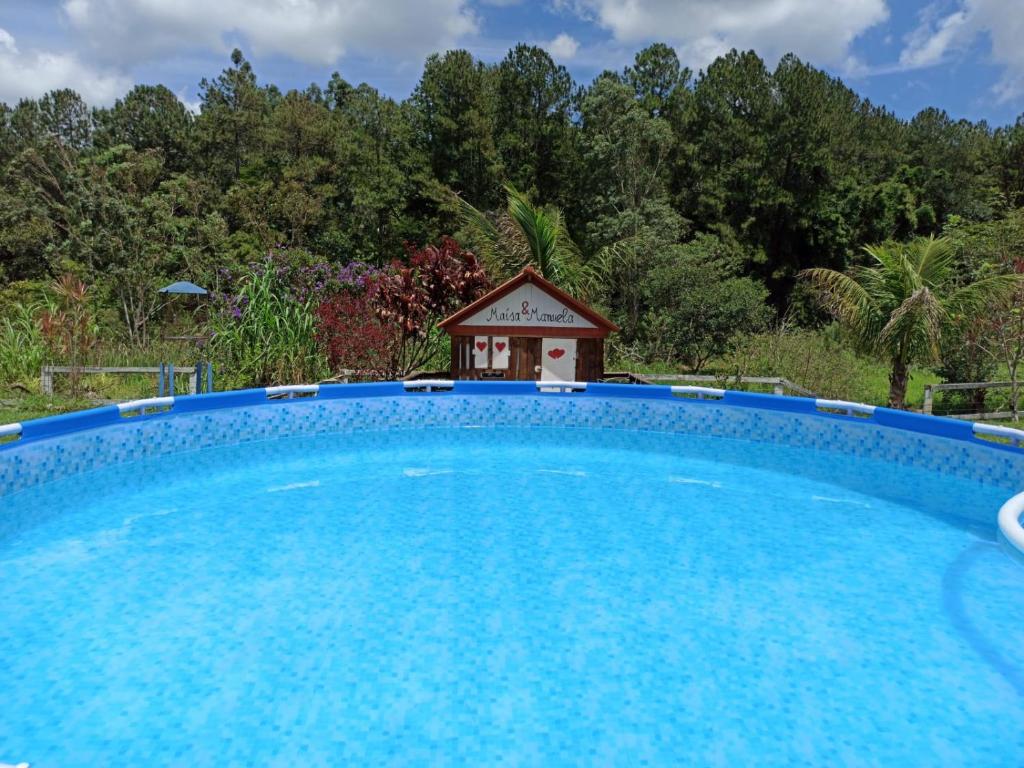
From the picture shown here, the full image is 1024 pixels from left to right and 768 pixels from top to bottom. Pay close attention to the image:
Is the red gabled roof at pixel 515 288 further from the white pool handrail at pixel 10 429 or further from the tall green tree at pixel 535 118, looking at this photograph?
the tall green tree at pixel 535 118

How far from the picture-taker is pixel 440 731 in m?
3.34

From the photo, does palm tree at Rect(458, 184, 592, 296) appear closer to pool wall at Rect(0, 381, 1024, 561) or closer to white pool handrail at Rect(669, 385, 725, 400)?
pool wall at Rect(0, 381, 1024, 561)

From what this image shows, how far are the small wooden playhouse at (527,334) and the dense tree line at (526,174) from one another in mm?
12354

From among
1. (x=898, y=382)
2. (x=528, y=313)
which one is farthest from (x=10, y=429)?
(x=898, y=382)

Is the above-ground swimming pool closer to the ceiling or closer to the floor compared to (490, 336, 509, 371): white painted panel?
closer to the floor

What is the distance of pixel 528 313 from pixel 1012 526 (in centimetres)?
845

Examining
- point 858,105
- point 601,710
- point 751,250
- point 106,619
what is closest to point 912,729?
point 601,710

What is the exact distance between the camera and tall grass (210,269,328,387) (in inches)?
434

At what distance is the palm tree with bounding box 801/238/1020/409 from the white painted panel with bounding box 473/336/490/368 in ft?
17.5

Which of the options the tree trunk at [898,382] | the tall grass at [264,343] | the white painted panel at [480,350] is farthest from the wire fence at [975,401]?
the tall grass at [264,343]

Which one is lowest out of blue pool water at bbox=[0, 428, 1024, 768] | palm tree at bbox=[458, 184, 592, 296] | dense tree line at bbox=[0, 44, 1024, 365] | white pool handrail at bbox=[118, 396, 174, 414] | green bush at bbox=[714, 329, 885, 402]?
blue pool water at bbox=[0, 428, 1024, 768]

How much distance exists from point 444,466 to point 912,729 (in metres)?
5.78

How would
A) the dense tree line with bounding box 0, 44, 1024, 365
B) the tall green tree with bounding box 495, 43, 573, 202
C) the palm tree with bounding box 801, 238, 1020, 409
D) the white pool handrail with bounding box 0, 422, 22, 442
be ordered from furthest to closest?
the tall green tree with bounding box 495, 43, 573, 202
the dense tree line with bounding box 0, 44, 1024, 365
the palm tree with bounding box 801, 238, 1020, 409
the white pool handrail with bounding box 0, 422, 22, 442

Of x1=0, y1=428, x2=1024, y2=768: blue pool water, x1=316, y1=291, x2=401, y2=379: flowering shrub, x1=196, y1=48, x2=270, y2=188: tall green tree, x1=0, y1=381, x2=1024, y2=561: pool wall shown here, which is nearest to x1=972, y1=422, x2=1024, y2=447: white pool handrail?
x1=0, y1=381, x2=1024, y2=561: pool wall
